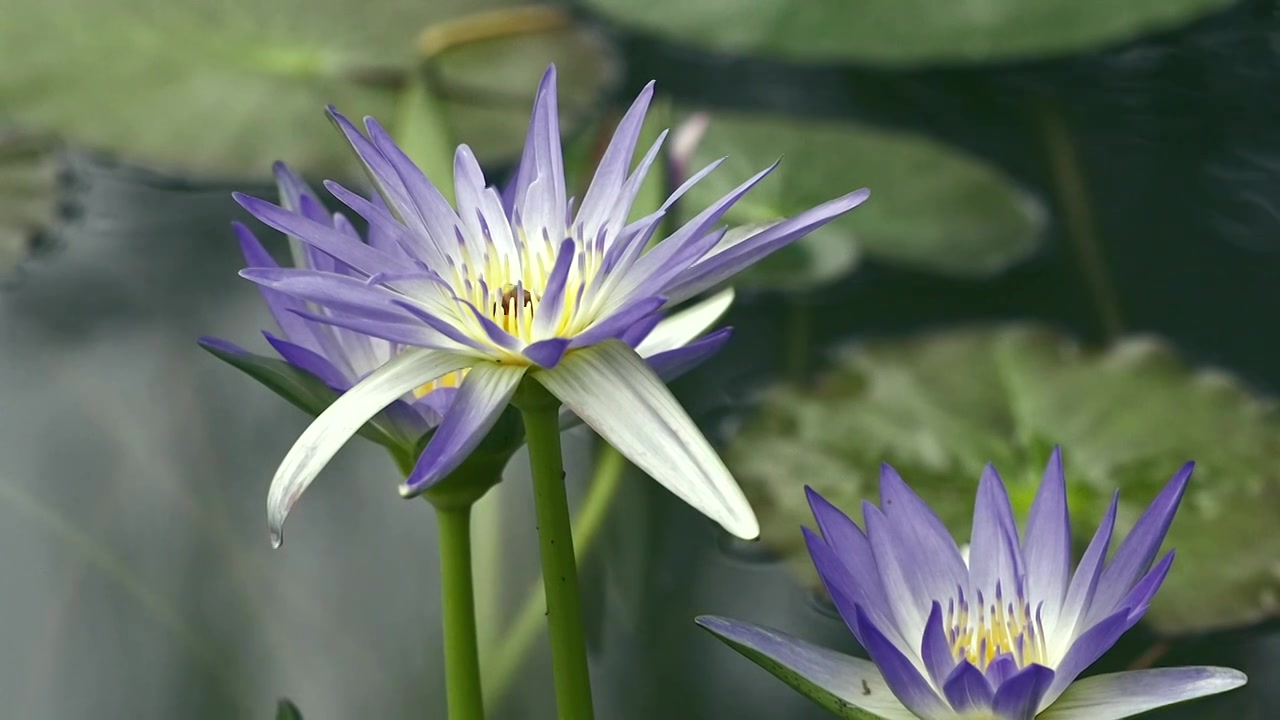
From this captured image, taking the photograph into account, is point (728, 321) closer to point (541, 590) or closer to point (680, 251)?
point (541, 590)

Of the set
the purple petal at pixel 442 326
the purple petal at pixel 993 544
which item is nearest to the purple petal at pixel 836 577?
the purple petal at pixel 993 544

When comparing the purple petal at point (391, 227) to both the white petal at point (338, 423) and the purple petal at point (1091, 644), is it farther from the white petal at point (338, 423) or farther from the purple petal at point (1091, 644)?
the purple petal at point (1091, 644)

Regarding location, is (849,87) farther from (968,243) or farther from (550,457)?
(550,457)

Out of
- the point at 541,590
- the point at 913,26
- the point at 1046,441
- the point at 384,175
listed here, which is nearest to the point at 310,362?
the point at 384,175

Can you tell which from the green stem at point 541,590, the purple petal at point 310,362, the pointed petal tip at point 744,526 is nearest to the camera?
the pointed petal tip at point 744,526

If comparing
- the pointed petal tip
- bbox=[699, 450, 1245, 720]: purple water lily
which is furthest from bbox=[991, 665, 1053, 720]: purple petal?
the pointed petal tip
